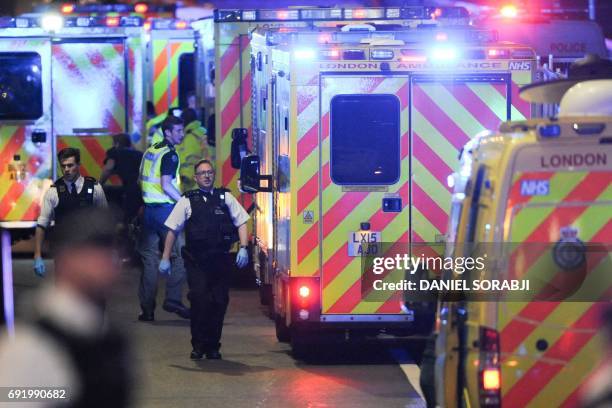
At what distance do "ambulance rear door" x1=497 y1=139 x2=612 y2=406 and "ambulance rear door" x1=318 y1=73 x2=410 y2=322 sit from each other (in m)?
4.41

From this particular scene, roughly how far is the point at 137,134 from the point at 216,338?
779 cm

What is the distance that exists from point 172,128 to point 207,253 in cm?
257

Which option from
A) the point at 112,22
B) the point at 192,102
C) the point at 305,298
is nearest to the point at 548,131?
the point at 305,298

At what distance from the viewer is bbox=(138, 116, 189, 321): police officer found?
14344 mm

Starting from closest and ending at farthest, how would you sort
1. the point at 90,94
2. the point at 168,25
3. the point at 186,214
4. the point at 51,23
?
1. the point at 186,214
2. the point at 51,23
3. the point at 90,94
4. the point at 168,25

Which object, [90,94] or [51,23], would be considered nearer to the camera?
[51,23]

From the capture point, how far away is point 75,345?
5.37m

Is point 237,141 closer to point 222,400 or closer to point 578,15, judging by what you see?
point 222,400

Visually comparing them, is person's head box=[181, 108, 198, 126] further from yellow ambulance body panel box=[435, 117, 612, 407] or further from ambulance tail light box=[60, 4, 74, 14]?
yellow ambulance body panel box=[435, 117, 612, 407]

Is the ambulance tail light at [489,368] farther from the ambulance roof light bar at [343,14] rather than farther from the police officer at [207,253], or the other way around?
the ambulance roof light bar at [343,14]

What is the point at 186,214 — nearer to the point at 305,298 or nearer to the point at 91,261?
the point at 305,298

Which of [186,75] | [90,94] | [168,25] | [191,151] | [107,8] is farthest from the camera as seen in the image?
[107,8]

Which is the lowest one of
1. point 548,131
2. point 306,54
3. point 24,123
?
point 24,123

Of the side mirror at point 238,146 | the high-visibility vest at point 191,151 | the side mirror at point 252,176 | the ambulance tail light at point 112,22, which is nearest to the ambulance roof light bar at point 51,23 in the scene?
the ambulance tail light at point 112,22
